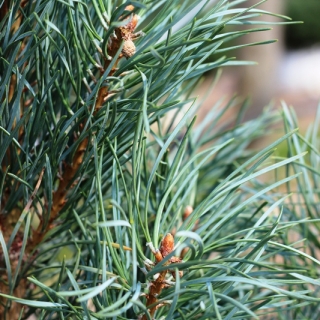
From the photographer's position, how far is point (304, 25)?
4.68 m

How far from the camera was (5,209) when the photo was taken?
0.28m

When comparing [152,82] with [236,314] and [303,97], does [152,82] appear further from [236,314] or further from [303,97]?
[303,97]

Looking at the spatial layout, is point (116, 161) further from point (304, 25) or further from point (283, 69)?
point (304, 25)

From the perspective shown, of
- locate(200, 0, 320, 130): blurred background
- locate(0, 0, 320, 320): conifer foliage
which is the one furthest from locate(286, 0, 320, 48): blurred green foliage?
locate(0, 0, 320, 320): conifer foliage

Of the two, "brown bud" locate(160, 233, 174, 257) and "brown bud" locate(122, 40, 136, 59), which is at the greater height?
"brown bud" locate(122, 40, 136, 59)

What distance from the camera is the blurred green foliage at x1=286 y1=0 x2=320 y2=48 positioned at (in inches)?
184

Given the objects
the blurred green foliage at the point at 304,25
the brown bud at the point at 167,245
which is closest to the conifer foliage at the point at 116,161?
the brown bud at the point at 167,245

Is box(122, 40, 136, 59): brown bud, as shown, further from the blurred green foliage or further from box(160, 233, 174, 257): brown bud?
the blurred green foliage

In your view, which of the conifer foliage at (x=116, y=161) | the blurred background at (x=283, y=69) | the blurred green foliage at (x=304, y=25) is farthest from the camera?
the blurred green foliage at (x=304, y=25)

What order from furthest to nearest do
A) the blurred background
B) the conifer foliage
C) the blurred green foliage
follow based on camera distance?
the blurred green foliage < the blurred background < the conifer foliage

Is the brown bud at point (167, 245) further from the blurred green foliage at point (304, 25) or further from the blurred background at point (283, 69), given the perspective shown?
the blurred green foliage at point (304, 25)

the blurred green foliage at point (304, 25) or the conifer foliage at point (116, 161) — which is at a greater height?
the blurred green foliage at point (304, 25)

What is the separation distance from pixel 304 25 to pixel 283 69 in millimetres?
1190

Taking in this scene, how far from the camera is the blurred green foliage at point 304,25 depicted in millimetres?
4684
